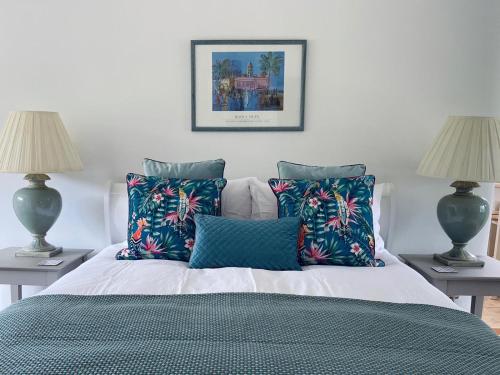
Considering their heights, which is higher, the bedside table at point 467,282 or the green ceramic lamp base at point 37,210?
the green ceramic lamp base at point 37,210

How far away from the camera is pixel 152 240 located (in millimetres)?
1879

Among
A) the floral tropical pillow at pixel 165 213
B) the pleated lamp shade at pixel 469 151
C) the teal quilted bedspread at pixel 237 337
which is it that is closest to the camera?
the teal quilted bedspread at pixel 237 337

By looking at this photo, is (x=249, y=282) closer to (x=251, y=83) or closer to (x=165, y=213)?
(x=165, y=213)

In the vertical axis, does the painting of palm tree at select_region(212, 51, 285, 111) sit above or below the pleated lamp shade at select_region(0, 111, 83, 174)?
above

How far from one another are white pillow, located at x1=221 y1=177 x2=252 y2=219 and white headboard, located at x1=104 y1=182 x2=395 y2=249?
61 centimetres

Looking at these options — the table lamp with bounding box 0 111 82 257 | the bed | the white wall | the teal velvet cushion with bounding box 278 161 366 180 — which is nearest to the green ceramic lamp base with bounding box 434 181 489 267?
the white wall

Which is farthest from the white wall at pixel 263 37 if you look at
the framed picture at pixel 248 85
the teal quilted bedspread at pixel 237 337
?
the teal quilted bedspread at pixel 237 337

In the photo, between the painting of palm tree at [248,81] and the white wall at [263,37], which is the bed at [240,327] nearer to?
the white wall at [263,37]

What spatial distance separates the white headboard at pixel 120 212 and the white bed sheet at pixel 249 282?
20.2 inches

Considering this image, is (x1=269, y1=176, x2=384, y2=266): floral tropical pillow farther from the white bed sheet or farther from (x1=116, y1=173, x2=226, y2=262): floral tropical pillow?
(x1=116, y1=173, x2=226, y2=262): floral tropical pillow

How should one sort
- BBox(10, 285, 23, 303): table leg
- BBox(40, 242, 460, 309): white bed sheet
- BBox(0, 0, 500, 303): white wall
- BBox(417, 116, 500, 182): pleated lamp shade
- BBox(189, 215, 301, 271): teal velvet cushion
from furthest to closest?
BBox(0, 0, 500, 303): white wall, BBox(10, 285, 23, 303): table leg, BBox(417, 116, 500, 182): pleated lamp shade, BBox(189, 215, 301, 271): teal velvet cushion, BBox(40, 242, 460, 309): white bed sheet

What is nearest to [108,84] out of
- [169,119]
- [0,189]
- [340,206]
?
[169,119]

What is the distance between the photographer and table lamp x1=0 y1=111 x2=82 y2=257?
2068 mm

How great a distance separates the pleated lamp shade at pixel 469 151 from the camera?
1.99m
